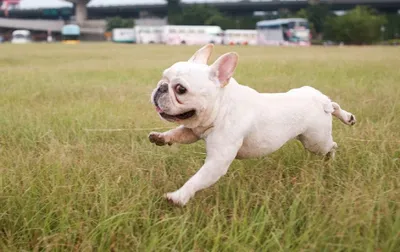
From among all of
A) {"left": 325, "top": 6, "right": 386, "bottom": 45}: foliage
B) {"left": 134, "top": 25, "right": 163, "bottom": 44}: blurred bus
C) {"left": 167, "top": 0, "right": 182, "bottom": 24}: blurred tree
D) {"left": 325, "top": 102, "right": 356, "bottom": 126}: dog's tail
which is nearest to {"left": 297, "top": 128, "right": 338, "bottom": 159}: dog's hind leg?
{"left": 325, "top": 102, "right": 356, "bottom": 126}: dog's tail

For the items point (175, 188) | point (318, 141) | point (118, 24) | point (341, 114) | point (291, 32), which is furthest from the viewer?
point (118, 24)

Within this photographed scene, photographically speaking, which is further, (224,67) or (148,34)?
(148,34)

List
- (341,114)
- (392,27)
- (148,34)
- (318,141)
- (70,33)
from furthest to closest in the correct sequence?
(70,33) → (392,27) → (148,34) → (341,114) → (318,141)

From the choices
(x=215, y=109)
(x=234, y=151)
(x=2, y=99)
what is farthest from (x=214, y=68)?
(x=2, y=99)

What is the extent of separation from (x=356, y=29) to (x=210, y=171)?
43.6 meters

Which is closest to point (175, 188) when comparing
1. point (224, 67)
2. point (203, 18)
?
point (224, 67)

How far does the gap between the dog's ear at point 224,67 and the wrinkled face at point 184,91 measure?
0.03 meters

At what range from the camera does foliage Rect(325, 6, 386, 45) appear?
41469 millimetres

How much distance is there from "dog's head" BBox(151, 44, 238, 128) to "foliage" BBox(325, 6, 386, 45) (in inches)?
1690

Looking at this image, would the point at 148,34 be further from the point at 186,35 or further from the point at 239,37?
the point at 239,37

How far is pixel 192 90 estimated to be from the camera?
1631 millimetres

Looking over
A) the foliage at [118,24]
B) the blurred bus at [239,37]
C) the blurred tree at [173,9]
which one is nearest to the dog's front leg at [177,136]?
the blurred bus at [239,37]

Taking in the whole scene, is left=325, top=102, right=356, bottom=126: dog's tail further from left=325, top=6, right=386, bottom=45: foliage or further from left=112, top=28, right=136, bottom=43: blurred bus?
left=112, top=28, right=136, bottom=43: blurred bus

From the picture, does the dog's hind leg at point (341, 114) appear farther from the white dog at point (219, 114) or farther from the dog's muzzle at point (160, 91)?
the dog's muzzle at point (160, 91)
